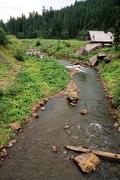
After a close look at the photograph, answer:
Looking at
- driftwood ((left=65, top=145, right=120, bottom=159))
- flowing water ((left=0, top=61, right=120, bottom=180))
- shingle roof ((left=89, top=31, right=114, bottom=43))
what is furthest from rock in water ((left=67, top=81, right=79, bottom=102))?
shingle roof ((left=89, top=31, right=114, bottom=43))

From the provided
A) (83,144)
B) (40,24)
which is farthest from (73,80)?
(40,24)

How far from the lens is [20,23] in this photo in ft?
513

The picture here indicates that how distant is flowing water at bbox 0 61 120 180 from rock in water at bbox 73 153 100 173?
35 centimetres

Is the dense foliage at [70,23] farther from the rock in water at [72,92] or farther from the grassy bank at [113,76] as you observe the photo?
the rock in water at [72,92]

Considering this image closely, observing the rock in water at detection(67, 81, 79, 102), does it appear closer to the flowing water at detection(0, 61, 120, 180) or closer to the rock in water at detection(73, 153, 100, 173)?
the flowing water at detection(0, 61, 120, 180)

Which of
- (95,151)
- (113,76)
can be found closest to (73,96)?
(95,151)

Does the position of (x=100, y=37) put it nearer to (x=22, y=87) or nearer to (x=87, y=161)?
(x=22, y=87)

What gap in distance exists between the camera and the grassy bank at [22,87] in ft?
77.0

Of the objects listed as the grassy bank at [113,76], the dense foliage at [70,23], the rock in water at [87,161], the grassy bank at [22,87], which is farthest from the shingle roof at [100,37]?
the rock in water at [87,161]

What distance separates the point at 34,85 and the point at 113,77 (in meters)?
14.4

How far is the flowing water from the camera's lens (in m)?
16.7

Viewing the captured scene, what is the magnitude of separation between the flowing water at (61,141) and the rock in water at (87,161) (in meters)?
0.35

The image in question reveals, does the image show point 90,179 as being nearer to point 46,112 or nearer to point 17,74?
point 46,112

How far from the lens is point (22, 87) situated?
3112cm
